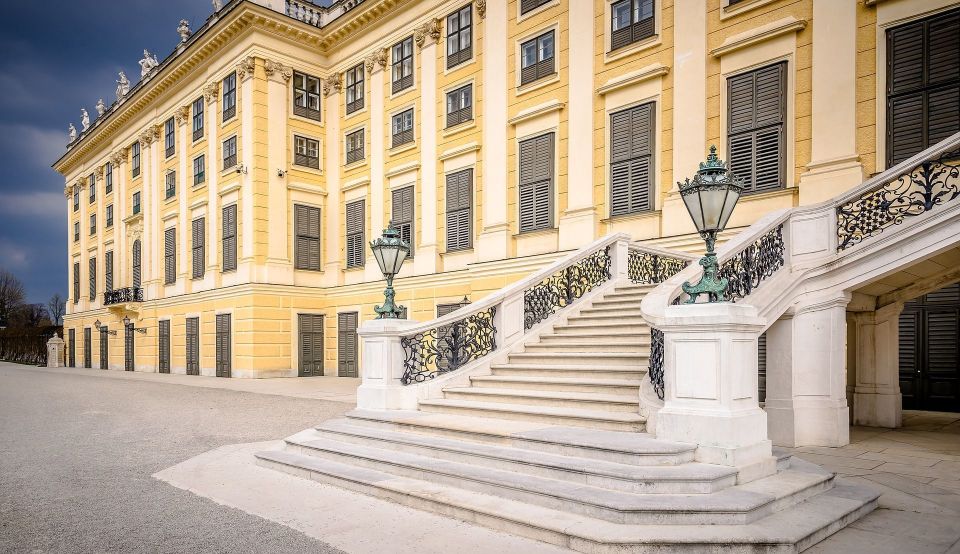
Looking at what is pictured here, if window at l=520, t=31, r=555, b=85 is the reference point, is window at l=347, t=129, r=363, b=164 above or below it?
below

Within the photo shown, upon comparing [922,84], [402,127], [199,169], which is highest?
[402,127]

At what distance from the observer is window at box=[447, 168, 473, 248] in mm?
18625

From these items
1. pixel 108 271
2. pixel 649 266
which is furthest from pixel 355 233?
pixel 108 271

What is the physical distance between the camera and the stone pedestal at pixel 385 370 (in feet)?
29.8

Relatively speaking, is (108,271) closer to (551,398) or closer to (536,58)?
(536,58)

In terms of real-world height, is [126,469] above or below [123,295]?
below

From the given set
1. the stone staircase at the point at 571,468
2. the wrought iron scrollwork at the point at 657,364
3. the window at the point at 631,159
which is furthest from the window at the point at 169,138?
the wrought iron scrollwork at the point at 657,364

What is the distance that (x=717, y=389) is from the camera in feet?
19.6

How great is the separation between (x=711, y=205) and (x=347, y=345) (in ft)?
60.9

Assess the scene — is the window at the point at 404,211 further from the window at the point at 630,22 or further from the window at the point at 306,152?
the window at the point at 630,22

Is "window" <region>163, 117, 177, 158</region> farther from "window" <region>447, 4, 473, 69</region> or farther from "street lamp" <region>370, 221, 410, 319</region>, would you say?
"street lamp" <region>370, 221, 410, 319</region>

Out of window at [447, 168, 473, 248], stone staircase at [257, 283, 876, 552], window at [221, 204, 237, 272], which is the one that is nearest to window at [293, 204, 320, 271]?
window at [221, 204, 237, 272]

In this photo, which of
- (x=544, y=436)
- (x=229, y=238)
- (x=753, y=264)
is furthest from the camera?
(x=229, y=238)

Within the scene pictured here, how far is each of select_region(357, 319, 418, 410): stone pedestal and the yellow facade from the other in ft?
23.3
